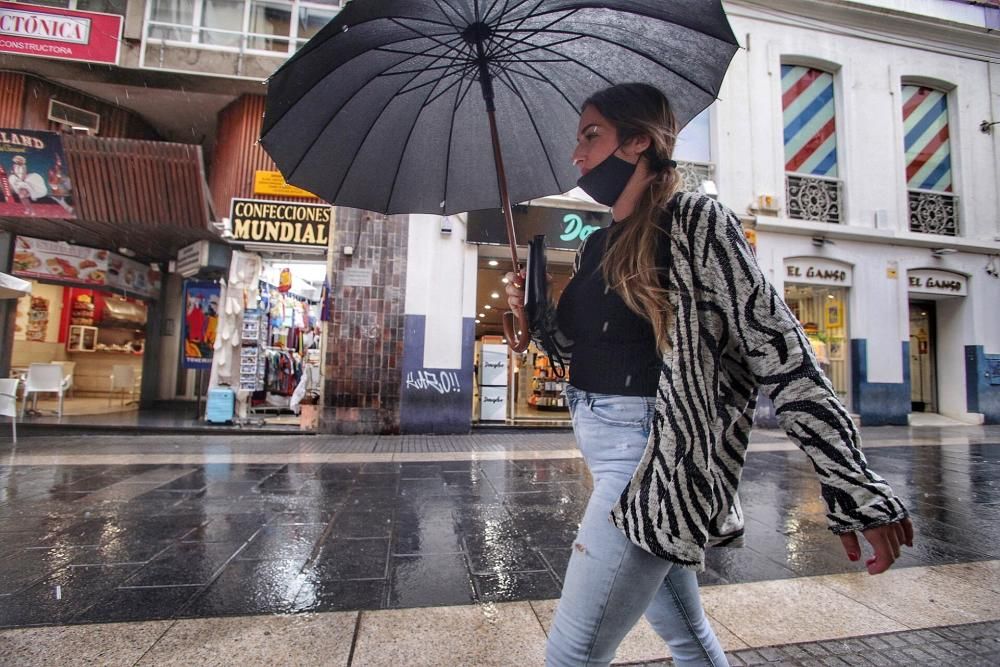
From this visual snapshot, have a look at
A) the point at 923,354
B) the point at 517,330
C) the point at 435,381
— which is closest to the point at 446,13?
the point at 517,330

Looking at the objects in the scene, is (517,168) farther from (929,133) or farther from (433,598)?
(929,133)

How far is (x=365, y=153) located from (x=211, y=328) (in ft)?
30.9

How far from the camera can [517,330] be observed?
179 cm

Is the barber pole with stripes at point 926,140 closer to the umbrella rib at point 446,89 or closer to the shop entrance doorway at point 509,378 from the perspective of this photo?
the shop entrance doorway at point 509,378

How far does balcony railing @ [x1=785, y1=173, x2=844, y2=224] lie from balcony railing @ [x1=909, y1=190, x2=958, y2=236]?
2.10 metres

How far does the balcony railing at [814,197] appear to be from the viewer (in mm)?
11281

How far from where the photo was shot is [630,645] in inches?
86.6

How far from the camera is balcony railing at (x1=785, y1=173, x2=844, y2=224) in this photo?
1128cm

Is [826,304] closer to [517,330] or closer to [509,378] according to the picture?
[509,378]

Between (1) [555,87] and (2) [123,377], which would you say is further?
(2) [123,377]

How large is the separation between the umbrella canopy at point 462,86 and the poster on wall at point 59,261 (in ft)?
37.1

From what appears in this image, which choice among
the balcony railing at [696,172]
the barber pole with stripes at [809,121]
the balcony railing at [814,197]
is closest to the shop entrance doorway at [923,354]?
the balcony railing at [814,197]

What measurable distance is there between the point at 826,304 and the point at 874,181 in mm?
3031

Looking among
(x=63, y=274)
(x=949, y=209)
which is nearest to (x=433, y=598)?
(x=63, y=274)
